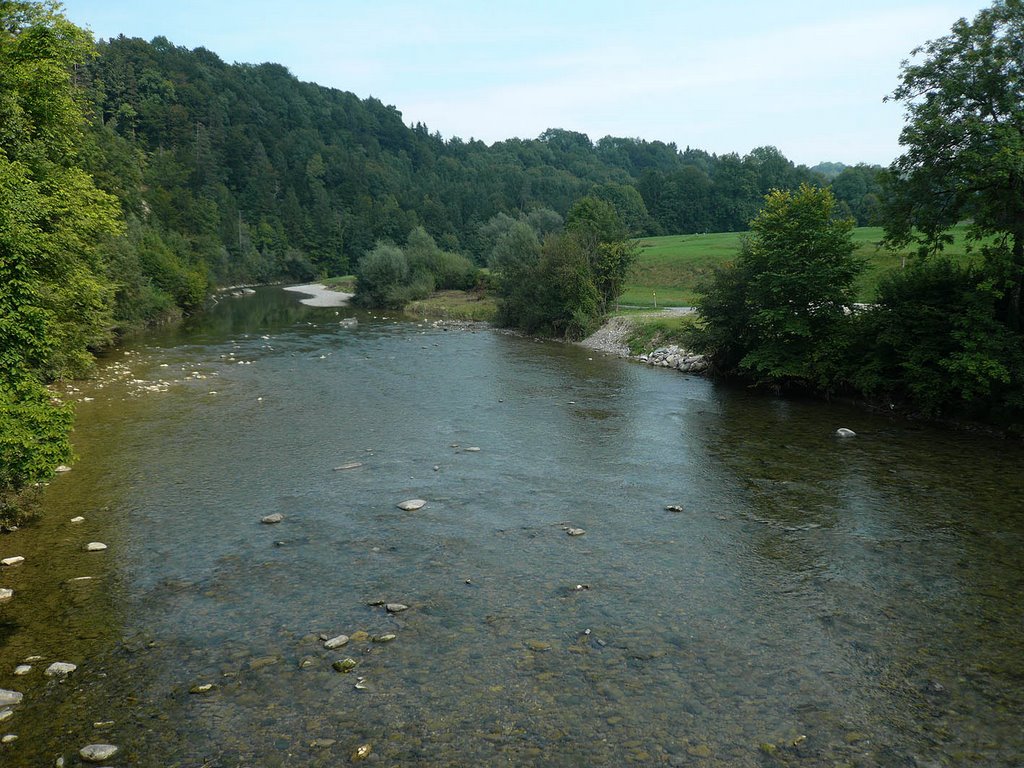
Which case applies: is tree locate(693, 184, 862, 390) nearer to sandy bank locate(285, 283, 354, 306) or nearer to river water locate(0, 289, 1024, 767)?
river water locate(0, 289, 1024, 767)

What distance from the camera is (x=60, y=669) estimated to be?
9812 millimetres

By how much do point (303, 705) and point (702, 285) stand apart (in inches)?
1254

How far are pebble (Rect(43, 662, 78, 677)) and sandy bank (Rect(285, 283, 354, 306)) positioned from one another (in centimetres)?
8639

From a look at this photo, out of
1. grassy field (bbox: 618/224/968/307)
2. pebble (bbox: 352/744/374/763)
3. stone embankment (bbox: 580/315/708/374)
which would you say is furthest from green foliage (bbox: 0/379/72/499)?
grassy field (bbox: 618/224/968/307)

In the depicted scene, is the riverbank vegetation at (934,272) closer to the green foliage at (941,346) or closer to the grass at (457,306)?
the green foliage at (941,346)

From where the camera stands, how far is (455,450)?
22.2 meters

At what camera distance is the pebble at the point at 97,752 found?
8.01m

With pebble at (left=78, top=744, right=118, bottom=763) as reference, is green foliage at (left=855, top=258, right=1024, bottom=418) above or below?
above

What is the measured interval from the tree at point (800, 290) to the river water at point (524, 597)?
6.32m

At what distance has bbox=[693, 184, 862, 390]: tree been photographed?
30281mm

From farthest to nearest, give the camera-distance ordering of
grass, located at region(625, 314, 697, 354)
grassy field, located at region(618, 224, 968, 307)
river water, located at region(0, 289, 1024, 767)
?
grassy field, located at region(618, 224, 968, 307) → grass, located at region(625, 314, 697, 354) → river water, located at region(0, 289, 1024, 767)

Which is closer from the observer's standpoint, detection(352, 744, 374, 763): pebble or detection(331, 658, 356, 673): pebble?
detection(352, 744, 374, 763): pebble

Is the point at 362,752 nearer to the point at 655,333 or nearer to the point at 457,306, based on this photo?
the point at 655,333

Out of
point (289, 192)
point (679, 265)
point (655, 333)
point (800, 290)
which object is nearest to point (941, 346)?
point (800, 290)
